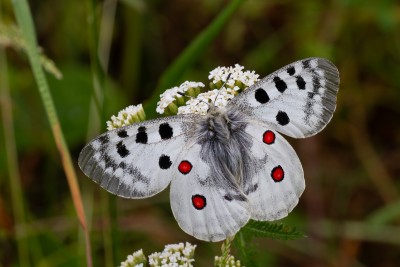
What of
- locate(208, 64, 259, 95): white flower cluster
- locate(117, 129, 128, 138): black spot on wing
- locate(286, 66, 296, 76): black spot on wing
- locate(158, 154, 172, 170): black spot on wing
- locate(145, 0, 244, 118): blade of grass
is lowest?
locate(158, 154, 172, 170): black spot on wing

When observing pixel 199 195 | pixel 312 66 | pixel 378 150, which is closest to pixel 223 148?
pixel 199 195

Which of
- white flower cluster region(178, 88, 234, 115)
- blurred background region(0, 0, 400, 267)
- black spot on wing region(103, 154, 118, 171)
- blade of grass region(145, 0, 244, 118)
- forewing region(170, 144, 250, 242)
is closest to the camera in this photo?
forewing region(170, 144, 250, 242)

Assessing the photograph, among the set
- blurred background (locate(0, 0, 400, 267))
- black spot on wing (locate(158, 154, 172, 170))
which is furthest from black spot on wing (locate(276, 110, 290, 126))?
blurred background (locate(0, 0, 400, 267))

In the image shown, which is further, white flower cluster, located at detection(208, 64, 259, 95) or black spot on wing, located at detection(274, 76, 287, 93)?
white flower cluster, located at detection(208, 64, 259, 95)

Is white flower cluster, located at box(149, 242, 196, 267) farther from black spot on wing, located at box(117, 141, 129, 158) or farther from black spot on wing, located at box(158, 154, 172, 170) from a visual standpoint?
black spot on wing, located at box(117, 141, 129, 158)

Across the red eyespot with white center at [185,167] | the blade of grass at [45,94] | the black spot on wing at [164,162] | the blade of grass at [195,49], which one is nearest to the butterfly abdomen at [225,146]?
the red eyespot with white center at [185,167]

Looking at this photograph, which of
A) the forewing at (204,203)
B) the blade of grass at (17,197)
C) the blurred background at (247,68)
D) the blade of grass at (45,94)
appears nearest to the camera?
the forewing at (204,203)

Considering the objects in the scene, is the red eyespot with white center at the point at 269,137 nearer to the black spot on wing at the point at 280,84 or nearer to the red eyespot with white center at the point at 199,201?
the black spot on wing at the point at 280,84

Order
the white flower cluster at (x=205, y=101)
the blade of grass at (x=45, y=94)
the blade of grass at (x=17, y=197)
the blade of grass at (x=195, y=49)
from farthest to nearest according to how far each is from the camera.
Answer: the blade of grass at (x=17, y=197)
the blade of grass at (x=195, y=49)
the blade of grass at (x=45, y=94)
the white flower cluster at (x=205, y=101)
